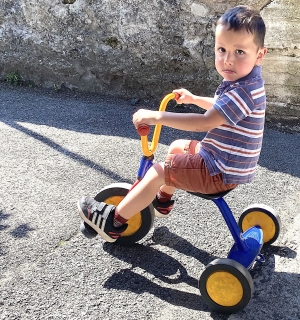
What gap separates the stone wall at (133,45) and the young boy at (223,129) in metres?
2.23

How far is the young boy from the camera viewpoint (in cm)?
225

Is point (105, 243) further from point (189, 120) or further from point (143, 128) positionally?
point (189, 120)

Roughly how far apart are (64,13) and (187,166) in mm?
3270

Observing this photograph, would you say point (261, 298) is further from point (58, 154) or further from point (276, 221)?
point (58, 154)

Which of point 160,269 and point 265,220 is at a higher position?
point 265,220

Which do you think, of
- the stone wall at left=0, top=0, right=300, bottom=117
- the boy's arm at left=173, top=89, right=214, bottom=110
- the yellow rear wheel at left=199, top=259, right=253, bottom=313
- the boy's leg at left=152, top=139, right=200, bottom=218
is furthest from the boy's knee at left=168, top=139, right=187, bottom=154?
the stone wall at left=0, top=0, right=300, bottom=117

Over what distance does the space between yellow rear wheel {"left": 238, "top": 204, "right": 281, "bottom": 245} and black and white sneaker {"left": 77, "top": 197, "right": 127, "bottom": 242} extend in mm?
775

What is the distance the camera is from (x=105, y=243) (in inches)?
113

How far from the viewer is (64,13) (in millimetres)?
5082

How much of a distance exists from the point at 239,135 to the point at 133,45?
9.51ft

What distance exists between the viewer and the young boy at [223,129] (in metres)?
2.25

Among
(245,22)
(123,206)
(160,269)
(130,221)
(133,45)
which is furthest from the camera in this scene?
(133,45)

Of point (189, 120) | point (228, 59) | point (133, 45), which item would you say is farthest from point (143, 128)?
point (133, 45)

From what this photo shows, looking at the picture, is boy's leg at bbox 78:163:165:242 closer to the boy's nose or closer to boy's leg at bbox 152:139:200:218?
boy's leg at bbox 152:139:200:218
